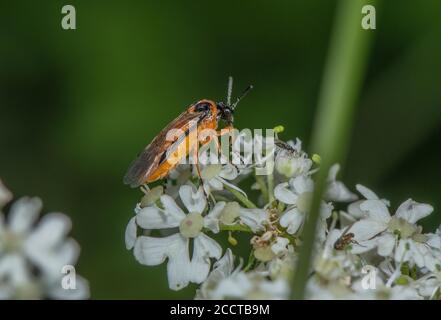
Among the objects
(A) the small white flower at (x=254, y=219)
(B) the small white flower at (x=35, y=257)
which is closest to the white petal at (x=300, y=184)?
(A) the small white flower at (x=254, y=219)

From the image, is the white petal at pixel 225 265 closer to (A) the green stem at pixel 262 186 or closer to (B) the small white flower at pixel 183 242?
(B) the small white flower at pixel 183 242

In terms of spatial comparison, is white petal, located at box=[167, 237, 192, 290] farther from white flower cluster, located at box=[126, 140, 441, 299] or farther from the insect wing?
the insect wing

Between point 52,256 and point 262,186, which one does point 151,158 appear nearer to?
point 262,186

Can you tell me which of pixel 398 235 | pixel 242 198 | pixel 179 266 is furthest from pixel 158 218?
pixel 398 235

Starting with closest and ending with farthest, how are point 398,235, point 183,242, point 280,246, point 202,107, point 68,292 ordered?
point 68,292 < point 280,246 < point 398,235 < point 183,242 < point 202,107

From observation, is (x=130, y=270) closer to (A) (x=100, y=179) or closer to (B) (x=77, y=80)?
(A) (x=100, y=179)

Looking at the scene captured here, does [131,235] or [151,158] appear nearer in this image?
[131,235]
